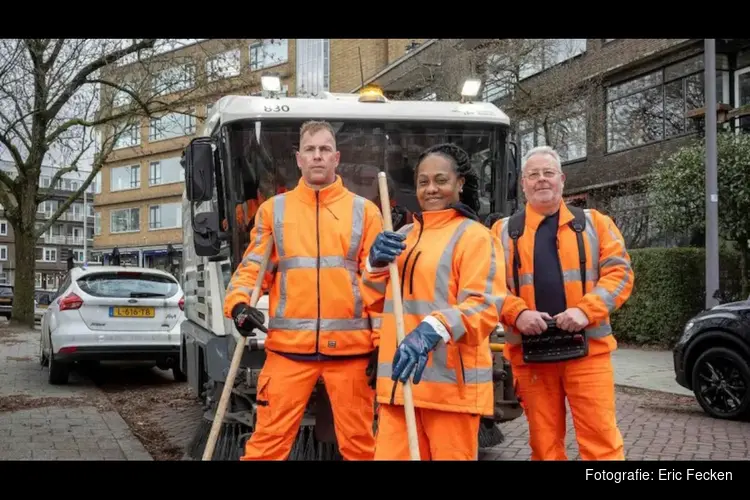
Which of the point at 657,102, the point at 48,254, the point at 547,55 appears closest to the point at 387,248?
the point at 547,55

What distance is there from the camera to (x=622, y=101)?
802 inches

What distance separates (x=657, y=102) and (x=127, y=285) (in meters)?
14.5

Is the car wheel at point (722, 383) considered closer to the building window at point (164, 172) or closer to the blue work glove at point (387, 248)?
the blue work glove at point (387, 248)

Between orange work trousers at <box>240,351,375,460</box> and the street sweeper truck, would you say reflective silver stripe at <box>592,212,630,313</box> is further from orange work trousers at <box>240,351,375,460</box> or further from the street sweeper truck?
the street sweeper truck

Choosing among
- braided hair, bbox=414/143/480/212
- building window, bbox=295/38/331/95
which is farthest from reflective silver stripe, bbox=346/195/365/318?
building window, bbox=295/38/331/95

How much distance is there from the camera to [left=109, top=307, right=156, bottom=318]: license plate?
383 inches

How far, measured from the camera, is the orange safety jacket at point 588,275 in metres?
4.02

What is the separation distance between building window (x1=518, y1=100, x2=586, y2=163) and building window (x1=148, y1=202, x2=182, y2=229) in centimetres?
3194

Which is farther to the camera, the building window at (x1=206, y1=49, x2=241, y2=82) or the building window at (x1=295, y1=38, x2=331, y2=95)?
the building window at (x1=206, y1=49, x2=241, y2=82)

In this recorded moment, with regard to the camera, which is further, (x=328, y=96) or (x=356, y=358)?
(x=328, y=96)
